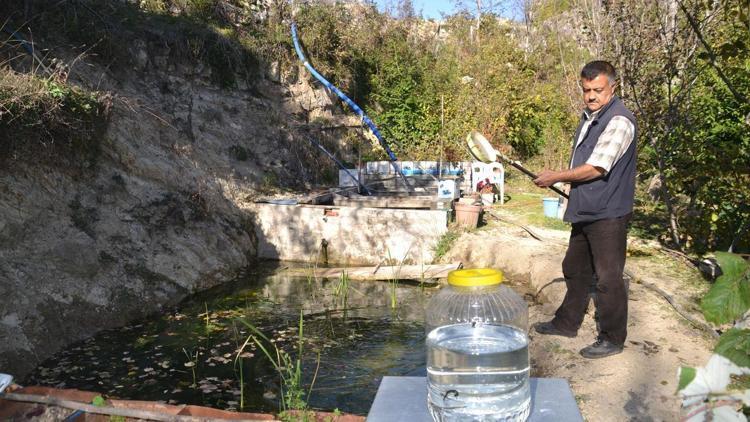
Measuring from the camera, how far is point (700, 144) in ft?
20.2

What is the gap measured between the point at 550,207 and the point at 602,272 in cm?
600

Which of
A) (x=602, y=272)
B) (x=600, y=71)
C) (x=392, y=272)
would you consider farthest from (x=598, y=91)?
(x=392, y=272)

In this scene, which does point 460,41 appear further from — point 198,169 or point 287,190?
point 198,169

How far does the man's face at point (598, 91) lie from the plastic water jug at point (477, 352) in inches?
77.5

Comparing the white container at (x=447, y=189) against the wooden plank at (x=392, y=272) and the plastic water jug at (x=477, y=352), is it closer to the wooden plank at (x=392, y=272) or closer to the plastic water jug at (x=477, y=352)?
the wooden plank at (x=392, y=272)

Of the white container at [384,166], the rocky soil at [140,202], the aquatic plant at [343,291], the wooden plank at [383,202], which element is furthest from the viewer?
the white container at [384,166]

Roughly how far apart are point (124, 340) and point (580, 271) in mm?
4227

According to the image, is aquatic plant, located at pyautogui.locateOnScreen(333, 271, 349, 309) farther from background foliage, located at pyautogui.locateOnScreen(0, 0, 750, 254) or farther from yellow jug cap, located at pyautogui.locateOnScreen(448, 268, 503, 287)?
yellow jug cap, located at pyautogui.locateOnScreen(448, 268, 503, 287)

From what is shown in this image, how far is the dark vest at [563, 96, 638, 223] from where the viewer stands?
3365 mm

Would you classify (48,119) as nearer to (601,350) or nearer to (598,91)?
(598,91)

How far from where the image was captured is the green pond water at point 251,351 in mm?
4414

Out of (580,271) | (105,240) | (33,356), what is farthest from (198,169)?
(580,271)

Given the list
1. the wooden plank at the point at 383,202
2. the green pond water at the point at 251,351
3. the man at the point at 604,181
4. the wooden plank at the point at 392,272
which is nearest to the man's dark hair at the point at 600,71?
the man at the point at 604,181

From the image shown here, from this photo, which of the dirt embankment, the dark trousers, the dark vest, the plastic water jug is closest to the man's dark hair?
the dark vest
